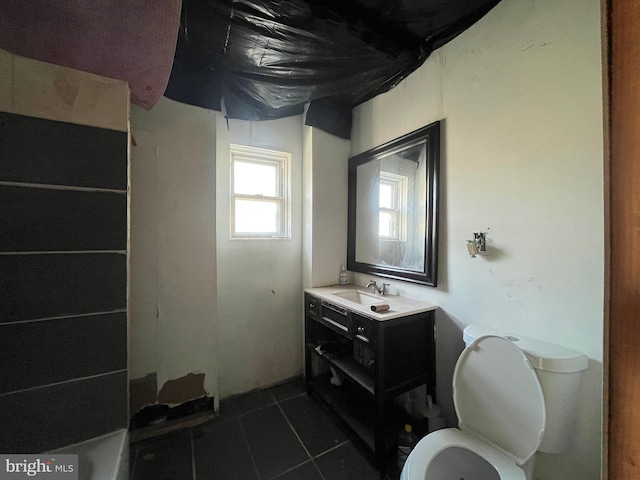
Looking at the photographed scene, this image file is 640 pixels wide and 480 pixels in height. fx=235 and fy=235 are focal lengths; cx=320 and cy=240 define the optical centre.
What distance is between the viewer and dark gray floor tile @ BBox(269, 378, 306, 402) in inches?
76.9

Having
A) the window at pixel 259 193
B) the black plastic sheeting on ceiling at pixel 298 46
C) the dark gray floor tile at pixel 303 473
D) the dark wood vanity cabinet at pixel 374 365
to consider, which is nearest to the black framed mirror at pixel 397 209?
the dark wood vanity cabinet at pixel 374 365

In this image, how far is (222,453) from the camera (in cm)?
141

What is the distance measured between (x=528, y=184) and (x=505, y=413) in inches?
40.9

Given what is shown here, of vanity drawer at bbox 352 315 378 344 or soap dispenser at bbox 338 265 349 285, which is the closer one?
vanity drawer at bbox 352 315 378 344

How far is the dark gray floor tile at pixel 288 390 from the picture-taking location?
1953mm

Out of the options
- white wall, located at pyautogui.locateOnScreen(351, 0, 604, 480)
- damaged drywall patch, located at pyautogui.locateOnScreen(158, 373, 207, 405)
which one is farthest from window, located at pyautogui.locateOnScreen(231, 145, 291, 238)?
white wall, located at pyautogui.locateOnScreen(351, 0, 604, 480)

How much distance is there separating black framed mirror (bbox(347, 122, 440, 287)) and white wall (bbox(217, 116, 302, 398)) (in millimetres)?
562

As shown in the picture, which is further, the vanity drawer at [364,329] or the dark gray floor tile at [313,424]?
the dark gray floor tile at [313,424]

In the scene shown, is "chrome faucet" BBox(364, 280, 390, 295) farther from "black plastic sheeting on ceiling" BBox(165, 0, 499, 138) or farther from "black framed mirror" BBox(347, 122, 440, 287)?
"black plastic sheeting on ceiling" BBox(165, 0, 499, 138)

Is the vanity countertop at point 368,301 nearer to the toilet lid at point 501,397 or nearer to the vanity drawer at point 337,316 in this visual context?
the vanity drawer at point 337,316

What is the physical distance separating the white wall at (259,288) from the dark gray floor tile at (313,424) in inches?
13.4

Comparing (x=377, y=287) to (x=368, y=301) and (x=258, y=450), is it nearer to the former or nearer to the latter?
(x=368, y=301)

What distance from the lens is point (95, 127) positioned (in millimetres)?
1027

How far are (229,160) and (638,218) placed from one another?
2.08 metres
